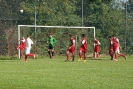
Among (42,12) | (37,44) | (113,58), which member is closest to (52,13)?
(42,12)

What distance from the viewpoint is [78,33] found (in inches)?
1569

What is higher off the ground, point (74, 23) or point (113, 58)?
point (74, 23)

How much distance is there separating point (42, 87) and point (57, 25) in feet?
90.9

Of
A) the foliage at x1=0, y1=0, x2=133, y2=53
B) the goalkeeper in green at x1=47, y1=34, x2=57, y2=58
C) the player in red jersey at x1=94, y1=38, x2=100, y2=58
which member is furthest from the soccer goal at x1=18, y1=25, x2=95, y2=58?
the player in red jersey at x1=94, y1=38, x2=100, y2=58

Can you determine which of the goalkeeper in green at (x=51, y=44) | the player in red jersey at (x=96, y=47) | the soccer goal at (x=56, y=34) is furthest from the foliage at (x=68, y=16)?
the player in red jersey at (x=96, y=47)

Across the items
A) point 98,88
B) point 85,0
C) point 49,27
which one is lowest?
point 98,88

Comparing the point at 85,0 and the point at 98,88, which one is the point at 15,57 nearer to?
the point at 85,0

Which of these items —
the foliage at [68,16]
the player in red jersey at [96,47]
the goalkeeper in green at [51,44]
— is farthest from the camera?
the foliage at [68,16]

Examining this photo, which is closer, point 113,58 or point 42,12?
point 113,58

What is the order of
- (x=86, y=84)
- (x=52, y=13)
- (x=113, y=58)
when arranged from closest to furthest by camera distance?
(x=86, y=84), (x=113, y=58), (x=52, y=13)

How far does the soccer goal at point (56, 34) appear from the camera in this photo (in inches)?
1489

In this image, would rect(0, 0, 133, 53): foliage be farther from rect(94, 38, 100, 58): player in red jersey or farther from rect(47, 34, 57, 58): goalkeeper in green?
rect(94, 38, 100, 58): player in red jersey

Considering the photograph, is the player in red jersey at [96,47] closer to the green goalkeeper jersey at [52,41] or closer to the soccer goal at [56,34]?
the soccer goal at [56,34]

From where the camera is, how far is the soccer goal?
3781 cm
